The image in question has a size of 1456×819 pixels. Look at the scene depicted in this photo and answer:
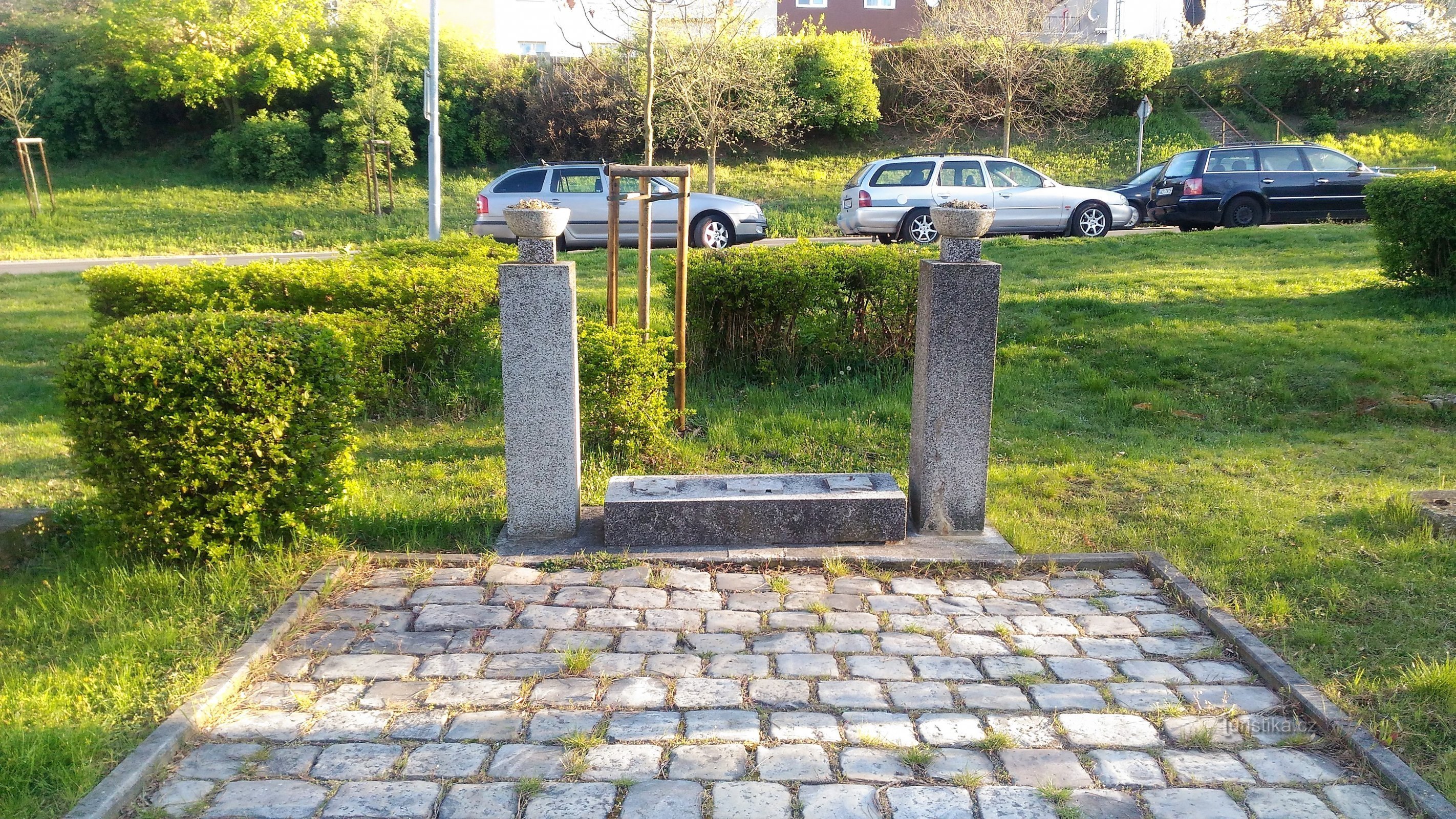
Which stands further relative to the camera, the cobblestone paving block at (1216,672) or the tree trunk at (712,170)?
the tree trunk at (712,170)

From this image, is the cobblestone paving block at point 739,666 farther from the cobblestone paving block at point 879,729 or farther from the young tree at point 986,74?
the young tree at point 986,74

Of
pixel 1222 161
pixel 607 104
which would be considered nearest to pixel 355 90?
pixel 607 104

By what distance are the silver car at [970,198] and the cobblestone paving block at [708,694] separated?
13.8 m

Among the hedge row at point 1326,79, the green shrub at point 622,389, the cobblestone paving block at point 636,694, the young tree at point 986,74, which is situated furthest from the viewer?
the hedge row at point 1326,79

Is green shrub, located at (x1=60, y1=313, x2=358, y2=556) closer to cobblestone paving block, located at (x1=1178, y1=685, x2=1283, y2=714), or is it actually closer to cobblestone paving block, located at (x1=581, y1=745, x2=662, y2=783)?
cobblestone paving block, located at (x1=581, y1=745, x2=662, y2=783)

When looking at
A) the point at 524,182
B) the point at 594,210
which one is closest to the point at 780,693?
the point at 594,210

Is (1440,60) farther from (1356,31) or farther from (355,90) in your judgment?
(355,90)

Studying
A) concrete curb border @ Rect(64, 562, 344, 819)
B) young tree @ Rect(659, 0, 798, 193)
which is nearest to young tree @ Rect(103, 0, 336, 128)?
young tree @ Rect(659, 0, 798, 193)

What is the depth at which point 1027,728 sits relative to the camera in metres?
3.45

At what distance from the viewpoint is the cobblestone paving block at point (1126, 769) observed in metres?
3.12

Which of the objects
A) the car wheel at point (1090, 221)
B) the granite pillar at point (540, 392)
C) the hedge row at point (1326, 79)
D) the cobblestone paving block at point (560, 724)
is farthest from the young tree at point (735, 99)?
the cobblestone paving block at point (560, 724)

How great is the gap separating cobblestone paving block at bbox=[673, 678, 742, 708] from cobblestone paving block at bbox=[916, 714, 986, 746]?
2.08ft

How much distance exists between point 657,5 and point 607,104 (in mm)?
19783

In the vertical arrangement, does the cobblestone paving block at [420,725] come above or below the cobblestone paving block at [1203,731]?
above
